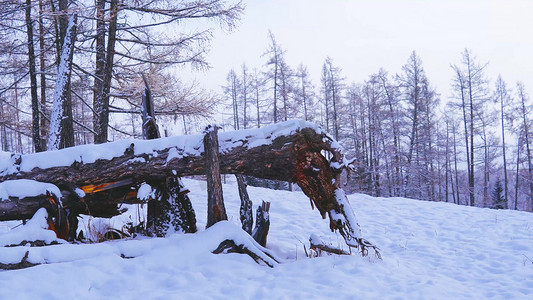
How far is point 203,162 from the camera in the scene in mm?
4852

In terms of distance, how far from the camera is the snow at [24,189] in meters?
4.38

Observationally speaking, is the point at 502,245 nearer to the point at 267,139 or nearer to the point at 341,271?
the point at 341,271

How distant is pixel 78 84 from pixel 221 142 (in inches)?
376

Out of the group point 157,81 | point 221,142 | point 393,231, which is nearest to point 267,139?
point 221,142

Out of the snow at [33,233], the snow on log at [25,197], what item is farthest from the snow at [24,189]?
the snow at [33,233]

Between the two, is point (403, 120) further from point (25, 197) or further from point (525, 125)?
point (25, 197)

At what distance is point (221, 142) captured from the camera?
4910 mm

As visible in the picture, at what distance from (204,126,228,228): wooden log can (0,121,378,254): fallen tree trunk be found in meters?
0.19

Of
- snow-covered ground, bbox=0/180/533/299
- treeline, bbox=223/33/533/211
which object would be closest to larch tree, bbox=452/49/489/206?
treeline, bbox=223/33/533/211

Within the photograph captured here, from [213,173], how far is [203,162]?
0.33 metres

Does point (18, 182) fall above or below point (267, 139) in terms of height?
below

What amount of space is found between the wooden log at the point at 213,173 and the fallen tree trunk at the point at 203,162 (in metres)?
0.19

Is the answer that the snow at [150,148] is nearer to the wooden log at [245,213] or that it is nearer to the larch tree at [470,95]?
the wooden log at [245,213]

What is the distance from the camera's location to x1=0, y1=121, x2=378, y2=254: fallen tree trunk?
15.4 ft
